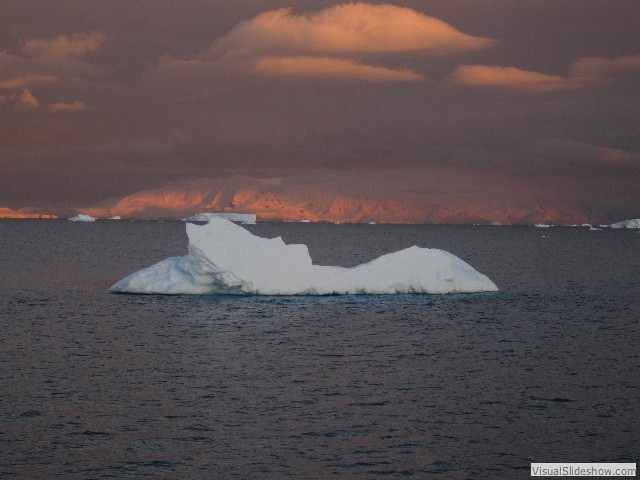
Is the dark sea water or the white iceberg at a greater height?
the white iceberg

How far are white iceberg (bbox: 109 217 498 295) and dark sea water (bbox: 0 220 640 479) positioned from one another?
1537mm

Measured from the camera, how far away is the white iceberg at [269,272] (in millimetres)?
45469

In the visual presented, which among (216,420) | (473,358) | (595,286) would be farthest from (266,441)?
(595,286)

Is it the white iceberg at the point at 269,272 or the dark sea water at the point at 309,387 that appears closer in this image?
the dark sea water at the point at 309,387

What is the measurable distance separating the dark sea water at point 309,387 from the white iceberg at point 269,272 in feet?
5.04

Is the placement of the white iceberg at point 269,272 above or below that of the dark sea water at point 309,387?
above

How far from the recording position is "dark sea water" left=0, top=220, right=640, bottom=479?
18297 mm

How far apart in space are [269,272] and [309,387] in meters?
22.0

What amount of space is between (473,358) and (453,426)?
32.5ft

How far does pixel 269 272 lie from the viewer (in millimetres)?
46656

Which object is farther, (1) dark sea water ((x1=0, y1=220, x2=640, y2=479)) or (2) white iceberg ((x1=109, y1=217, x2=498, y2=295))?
(2) white iceberg ((x1=109, y1=217, x2=498, y2=295))

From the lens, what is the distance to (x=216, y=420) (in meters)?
21.0

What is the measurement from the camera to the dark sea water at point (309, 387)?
1830 centimetres

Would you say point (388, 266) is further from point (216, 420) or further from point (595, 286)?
point (216, 420)
